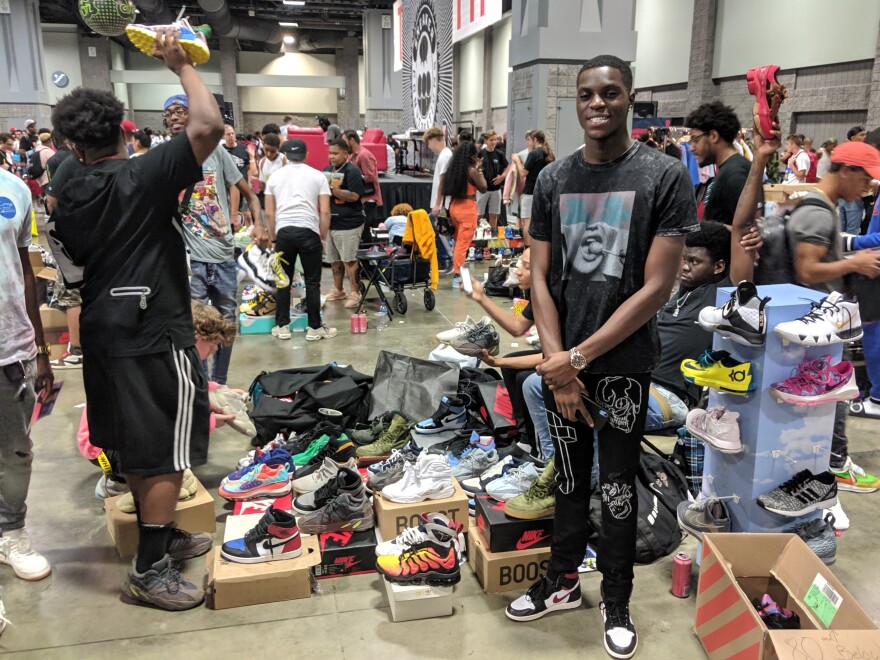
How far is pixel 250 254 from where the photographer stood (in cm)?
545

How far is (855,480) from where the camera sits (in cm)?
341

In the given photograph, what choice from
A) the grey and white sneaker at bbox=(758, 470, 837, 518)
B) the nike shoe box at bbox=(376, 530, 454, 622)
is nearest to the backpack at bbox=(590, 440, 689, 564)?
the grey and white sneaker at bbox=(758, 470, 837, 518)

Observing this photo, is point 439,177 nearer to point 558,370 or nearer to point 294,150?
point 294,150

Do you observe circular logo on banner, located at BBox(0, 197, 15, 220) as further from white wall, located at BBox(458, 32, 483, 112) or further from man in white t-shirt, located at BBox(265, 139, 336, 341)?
white wall, located at BBox(458, 32, 483, 112)

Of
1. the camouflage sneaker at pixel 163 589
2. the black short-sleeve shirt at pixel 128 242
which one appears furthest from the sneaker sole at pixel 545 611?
the black short-sleeve shirt at pixel 128 242

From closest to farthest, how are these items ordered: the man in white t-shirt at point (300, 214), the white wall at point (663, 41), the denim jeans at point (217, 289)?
the denim jeans at point (217, 289), the man in white t-shirt at point (300, 214), the white wall at point (663, 41)

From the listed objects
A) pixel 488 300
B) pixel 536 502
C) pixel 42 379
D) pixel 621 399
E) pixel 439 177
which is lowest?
pixel 536 502

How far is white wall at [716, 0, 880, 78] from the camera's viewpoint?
1123 centimetres

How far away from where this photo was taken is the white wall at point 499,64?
70.0ft

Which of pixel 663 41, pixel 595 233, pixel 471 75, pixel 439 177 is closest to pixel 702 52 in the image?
pixel 663 41

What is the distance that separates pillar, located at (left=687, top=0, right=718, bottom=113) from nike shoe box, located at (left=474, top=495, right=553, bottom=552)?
45.8ft

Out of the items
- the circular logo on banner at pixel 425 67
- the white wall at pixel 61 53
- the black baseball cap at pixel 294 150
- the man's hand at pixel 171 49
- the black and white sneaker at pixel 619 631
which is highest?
the white wall at pixel 61 53

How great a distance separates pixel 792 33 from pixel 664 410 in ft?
39.9

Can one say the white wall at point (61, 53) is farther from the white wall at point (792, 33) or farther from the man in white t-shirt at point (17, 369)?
the man in white t-shirt at point (17, 369)
